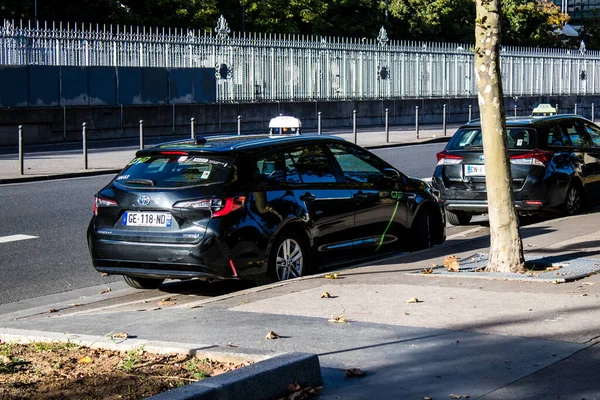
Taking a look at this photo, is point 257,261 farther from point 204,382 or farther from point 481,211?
point 481,211

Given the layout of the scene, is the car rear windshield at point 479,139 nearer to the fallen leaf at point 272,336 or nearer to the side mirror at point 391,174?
the side mirror at point 391,174

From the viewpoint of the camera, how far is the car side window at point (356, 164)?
1083 centimetres

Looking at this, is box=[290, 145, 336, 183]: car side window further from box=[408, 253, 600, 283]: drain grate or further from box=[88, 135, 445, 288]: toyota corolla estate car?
box=[408, 253, 600, 283]: drain grate

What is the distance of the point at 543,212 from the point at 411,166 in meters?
9.73

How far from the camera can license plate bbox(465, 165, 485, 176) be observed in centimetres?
1395

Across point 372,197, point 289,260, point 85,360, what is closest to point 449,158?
point 372,197

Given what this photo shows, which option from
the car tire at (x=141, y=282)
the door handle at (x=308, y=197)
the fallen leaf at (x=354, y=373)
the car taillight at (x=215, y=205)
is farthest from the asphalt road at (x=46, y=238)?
the fallen leaf at (x=354, y=373)

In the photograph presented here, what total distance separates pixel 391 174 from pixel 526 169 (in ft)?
10.5

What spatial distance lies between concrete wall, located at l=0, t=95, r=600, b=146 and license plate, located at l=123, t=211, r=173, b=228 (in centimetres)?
2091

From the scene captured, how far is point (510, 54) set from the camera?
162 feet

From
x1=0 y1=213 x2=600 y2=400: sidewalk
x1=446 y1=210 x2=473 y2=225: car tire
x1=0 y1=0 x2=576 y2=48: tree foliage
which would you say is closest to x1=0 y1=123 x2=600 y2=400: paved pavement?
x1=0 y1=213 x2=600 y2=400: sidewalk

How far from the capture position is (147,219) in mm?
9383

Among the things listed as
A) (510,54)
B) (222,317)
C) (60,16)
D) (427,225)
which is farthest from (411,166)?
(60,16)

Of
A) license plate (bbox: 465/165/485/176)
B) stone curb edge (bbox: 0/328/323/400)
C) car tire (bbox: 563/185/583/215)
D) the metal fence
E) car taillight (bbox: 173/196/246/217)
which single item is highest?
the metal fence
